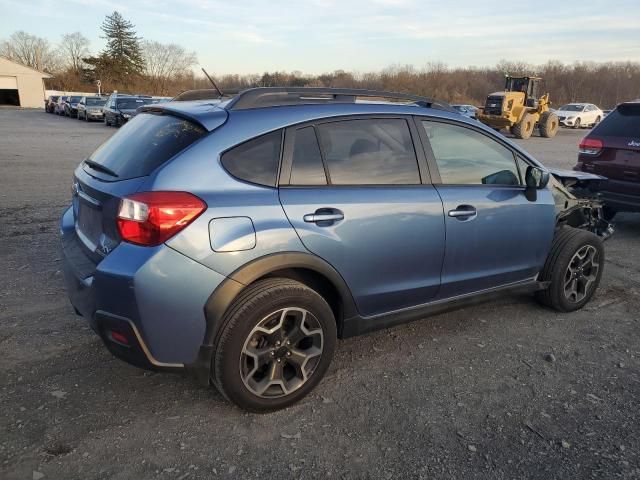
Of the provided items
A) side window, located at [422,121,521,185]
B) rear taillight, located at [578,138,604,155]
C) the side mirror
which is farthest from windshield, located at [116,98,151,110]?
the side mirror

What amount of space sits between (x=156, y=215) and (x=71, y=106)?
40.9 meters

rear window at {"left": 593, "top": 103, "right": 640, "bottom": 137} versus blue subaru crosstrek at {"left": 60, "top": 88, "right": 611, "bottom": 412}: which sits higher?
rear window at {"left": 593, "top": 103, "right": 640, "bottom": 137}

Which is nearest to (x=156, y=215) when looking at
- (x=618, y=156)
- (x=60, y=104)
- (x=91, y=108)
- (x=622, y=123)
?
(x=618, y=156)

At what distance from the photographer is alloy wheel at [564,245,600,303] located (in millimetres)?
4348

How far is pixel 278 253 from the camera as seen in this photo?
8.95ft

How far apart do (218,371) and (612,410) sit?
7.45ft

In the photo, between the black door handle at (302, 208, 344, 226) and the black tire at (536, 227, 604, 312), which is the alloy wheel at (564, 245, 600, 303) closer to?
the black tire at (536, 227, 604, 312)

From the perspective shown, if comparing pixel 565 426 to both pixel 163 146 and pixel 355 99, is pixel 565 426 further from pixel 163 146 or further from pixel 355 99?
pixel 163 146

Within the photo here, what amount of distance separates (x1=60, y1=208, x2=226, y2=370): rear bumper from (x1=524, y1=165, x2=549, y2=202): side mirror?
2506mm

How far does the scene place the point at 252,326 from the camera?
2.72 meters

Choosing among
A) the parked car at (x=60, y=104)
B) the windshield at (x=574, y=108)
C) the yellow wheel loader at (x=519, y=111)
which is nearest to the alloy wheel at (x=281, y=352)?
the yellow wheel loader at (x=519, y=111)

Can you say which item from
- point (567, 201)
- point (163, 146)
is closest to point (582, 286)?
point (567, 201)

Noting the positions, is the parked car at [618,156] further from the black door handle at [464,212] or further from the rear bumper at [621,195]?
the black door handle at [464,212]

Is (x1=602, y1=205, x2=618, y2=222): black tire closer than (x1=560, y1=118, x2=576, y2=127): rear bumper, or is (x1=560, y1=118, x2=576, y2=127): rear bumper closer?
(x1=602, y1=205, x2=618, y2=222): black tire
